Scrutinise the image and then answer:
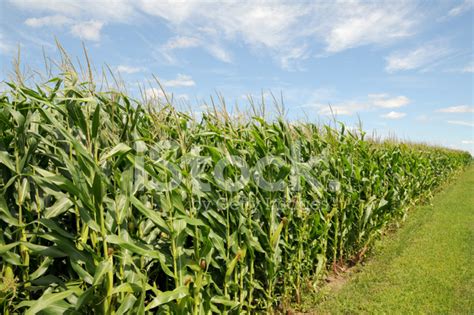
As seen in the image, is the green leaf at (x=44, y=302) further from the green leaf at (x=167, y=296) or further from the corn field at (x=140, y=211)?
the green leaf at (x=167, y=296)

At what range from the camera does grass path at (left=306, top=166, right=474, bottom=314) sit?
425 cm

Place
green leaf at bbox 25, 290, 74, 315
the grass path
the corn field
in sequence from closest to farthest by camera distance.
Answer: green leaf at bbox 25, 290, 74, 315, the corn field, the grass path

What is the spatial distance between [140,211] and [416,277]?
451 centimetres

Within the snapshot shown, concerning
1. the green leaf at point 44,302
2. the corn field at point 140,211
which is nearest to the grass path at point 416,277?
the corn field at point 140,211

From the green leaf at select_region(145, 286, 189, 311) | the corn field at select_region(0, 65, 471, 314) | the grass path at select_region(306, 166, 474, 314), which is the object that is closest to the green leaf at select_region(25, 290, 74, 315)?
the corn field at select_region(0, 65, 471, 314)

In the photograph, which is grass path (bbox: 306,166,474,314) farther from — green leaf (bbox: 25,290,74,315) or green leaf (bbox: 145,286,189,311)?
green leaf (bbox: 25,290,74,315)

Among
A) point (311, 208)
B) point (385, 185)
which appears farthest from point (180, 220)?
point (385, 185)

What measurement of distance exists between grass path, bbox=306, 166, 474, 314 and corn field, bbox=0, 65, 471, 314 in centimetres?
66

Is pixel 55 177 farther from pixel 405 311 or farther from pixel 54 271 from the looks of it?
pixel 405 311

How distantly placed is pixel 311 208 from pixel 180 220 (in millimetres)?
2601

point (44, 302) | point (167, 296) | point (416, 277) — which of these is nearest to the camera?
point (44, 302)

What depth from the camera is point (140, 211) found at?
232 cm

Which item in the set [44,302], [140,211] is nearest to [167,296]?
[140,211]

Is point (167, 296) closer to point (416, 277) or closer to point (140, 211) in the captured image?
point (140, 211)
